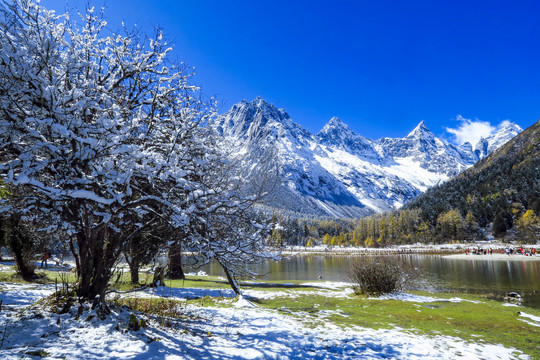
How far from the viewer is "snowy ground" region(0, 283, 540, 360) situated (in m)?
5.82

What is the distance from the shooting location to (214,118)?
10312 mm

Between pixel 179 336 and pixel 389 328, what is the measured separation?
6.52m

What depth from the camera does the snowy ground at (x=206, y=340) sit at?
5816mm

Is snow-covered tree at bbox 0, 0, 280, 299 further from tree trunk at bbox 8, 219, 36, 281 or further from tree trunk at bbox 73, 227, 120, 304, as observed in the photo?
tree trunk at bbox 8, 219, 36, 281

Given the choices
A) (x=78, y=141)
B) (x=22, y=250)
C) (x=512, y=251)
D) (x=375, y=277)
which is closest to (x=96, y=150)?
(x=78, y=141)

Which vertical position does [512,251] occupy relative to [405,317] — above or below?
below

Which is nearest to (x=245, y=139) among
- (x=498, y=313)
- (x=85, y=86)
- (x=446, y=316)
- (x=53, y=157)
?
(x=85, y=86)

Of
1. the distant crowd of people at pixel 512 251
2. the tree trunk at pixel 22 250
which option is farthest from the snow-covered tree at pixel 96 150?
the distant crowd of people at pixel 512 251

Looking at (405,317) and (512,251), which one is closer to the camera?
(405,317)

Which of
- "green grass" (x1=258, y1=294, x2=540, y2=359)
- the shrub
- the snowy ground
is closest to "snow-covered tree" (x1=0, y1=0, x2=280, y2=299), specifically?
the snowy ground

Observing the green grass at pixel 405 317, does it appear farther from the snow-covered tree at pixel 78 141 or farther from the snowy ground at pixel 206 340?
the snow-covered tree at pixel 78 141

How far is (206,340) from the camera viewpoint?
7.21 m

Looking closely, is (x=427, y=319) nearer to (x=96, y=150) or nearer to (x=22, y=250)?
(x=96, y=150)

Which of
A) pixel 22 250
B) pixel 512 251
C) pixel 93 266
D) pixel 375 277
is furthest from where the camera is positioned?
pixel 512 251
